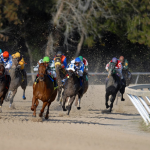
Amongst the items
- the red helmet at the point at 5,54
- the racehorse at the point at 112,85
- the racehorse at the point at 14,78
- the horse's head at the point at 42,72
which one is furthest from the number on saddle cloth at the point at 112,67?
the horse's head at the point at 42,72

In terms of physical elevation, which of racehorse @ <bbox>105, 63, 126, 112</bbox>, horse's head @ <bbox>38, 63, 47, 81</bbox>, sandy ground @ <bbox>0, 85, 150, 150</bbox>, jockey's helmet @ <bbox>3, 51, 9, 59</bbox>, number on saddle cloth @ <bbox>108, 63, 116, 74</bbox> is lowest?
sandy ground @ <bbox>0, 85, 150, 150</bbox>

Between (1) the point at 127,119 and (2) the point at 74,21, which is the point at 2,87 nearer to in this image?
(1) the point at 127,119

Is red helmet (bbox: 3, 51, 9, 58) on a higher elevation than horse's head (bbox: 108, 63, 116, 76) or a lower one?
higher

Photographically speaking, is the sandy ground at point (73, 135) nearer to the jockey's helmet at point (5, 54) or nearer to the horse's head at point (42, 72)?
the horse's head at point (42, 72)

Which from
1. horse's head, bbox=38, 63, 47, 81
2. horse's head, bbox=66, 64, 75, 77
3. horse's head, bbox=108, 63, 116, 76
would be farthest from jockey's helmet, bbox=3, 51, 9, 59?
horse's head, bbox=108, 63, 116, 76

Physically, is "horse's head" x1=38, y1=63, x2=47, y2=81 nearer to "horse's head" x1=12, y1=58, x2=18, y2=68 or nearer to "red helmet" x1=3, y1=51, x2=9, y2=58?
"red helmet" x1=3, y1=51, x2=9, y2=58

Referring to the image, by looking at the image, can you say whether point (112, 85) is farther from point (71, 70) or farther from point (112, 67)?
point (71, 70)

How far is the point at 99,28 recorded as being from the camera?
75.8 feet

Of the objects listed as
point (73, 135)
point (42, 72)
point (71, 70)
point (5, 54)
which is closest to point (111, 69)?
point (71, 70)

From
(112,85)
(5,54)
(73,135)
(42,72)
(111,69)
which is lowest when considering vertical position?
(73,135)

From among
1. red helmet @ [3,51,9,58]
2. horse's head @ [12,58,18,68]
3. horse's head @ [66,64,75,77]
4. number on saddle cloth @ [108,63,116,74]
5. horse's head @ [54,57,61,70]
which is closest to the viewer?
horse's head @ [66,64,75,77]

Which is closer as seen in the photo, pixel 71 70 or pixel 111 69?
pixel 71 70

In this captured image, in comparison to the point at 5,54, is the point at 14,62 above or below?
below

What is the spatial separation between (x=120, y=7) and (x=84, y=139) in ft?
56.6
